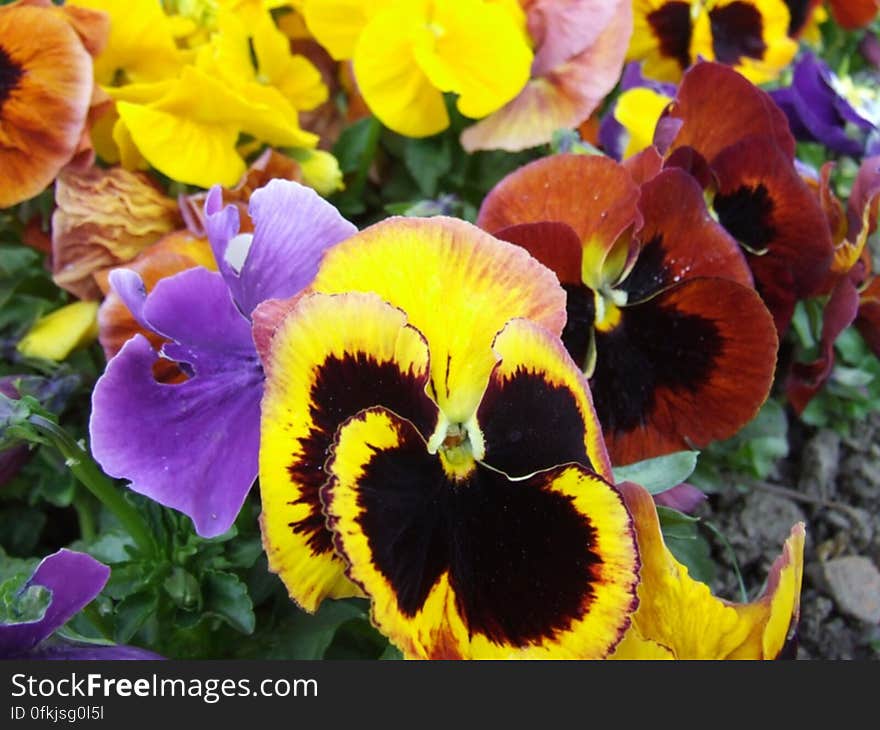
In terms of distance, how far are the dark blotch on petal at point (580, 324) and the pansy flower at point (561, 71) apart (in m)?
0.30

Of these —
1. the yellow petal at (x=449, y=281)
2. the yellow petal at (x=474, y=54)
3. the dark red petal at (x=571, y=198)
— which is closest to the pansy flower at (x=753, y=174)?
the dark red petal at (x=571, y=198)

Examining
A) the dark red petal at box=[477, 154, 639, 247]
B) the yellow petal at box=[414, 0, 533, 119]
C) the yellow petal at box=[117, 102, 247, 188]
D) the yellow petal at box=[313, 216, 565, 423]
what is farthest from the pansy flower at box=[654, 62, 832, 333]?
the yellow petal at box=[117, 102, 247, 188]

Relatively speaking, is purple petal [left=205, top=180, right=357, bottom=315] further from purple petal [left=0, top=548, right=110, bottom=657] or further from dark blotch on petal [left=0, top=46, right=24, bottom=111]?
dark blotch on petal [left=0, top=46, right=24, bottom=111]

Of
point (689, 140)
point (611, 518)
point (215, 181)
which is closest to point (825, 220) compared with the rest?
point (689, 140)

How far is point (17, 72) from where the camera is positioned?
3.17ft

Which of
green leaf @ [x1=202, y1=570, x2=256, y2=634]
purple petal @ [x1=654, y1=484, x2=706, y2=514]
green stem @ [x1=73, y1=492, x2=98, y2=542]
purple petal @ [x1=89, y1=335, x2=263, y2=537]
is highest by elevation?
purple petal @ [x1=89, y1=335, x2=263, y2=537]

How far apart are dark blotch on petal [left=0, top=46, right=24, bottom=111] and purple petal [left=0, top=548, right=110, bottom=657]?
50 centimetres

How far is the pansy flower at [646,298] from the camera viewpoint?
809mm

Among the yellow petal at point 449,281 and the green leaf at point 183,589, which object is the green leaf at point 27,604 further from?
the yellow petal at point 449,281

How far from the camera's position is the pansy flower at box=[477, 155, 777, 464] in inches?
31.9

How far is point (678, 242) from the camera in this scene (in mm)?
848

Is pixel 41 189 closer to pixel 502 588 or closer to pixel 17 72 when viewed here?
pixel 17 72

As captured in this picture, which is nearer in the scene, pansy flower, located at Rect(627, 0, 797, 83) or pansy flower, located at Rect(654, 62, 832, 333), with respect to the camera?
pansy flower, located at Rect(654, 62, 832, 333)

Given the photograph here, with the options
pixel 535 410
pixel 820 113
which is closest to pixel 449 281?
pixel 535 410
